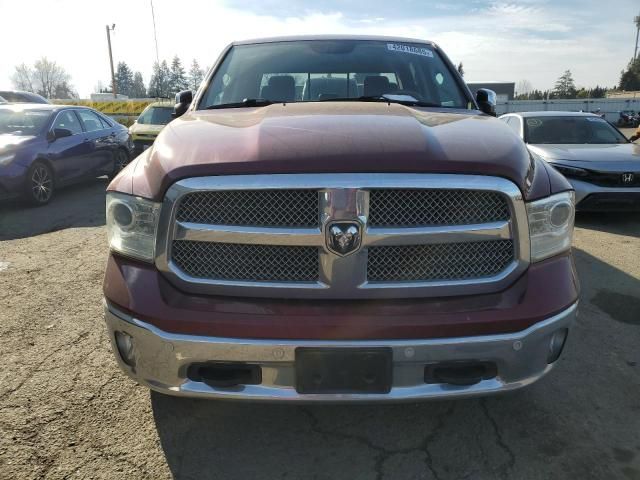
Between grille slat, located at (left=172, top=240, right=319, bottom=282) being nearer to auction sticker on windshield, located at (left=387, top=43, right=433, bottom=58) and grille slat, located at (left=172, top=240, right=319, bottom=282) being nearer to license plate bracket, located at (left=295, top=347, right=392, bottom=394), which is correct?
license plate bracket, located at (left=295, top=347, right=392, bottom=394)

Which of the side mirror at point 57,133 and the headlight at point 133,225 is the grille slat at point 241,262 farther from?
the side mirror at point 57,133

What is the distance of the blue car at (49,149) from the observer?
7.54 metres

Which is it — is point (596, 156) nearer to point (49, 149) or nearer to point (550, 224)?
point (550, 224)

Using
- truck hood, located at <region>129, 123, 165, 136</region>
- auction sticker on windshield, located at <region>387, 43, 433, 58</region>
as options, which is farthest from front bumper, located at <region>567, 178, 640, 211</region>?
truck hood, located at <region>129, 123, 165, 136</region>

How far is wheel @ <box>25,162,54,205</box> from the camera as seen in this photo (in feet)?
25.2

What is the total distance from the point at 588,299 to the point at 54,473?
4.00 metres

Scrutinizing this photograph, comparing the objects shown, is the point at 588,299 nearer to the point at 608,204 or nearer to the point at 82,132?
the point at 608,204

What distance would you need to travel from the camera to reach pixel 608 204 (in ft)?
21.8

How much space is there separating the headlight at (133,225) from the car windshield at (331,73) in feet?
4.22

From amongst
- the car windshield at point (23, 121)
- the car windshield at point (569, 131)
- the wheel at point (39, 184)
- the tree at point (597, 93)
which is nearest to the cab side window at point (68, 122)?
the car windshield at point (23, 121)

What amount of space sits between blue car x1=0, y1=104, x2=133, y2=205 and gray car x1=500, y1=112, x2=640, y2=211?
24.9 ft

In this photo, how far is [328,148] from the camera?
6.45 ft

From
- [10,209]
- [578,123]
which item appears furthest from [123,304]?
[578,123]

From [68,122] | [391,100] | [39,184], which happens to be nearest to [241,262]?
[391,100]
